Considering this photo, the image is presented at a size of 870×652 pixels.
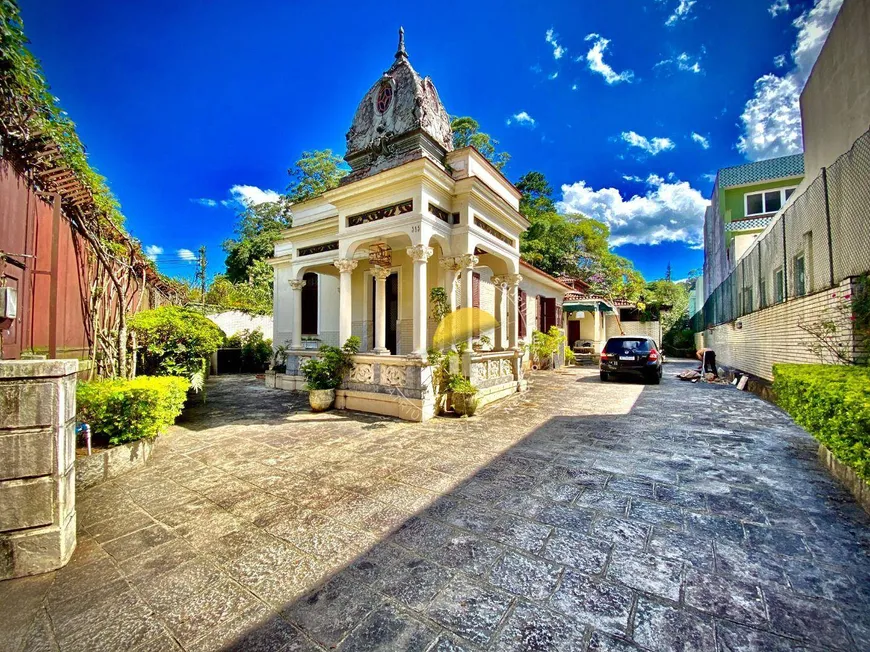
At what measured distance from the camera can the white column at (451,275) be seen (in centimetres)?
708

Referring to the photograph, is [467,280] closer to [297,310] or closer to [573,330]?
[297,310]

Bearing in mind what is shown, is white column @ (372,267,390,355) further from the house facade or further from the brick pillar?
the brick pillar

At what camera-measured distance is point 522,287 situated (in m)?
12.1

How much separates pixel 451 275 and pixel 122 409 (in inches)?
209

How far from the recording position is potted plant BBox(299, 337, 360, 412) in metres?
6.91

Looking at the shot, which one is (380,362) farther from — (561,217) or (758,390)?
(561,217)

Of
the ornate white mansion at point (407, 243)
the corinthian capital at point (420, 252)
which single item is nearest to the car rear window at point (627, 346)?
the ornate white mansion at point (407, 243)

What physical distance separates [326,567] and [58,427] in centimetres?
184

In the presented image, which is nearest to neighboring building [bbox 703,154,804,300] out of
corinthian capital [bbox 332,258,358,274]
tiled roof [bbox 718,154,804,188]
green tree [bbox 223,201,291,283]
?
tiled roof [bbox 718,154,804,188]

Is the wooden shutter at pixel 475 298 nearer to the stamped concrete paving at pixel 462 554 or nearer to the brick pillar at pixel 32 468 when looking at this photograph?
the stamped concrete paving at pixel 462 554

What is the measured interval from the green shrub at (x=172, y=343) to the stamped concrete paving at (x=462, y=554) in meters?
2.22

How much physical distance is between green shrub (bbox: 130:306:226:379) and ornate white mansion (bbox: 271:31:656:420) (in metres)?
2.47

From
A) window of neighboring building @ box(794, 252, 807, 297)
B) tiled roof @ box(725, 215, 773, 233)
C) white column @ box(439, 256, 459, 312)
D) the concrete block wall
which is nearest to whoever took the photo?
the concrete block wall

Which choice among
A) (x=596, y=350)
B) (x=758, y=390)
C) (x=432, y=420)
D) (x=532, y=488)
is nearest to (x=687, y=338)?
(x=596, y=350)
